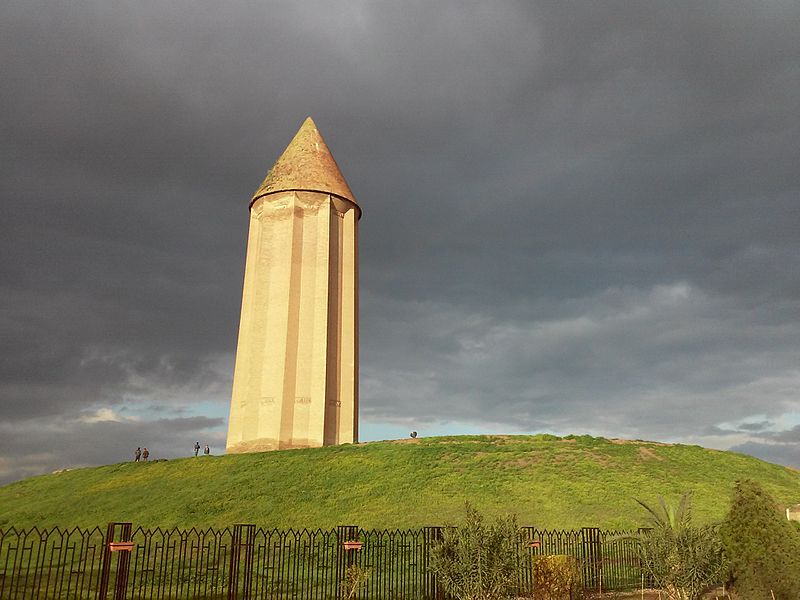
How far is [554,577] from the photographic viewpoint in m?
15.6

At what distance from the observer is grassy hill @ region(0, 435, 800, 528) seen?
2897 cm

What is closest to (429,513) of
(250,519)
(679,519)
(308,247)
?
(250,519)

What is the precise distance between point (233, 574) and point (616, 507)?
1858 cm

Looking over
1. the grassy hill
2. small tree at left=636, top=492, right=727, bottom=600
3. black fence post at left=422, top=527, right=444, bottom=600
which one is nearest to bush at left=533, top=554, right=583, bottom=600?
small tree at left=636, top=492, right=727, bottom=600

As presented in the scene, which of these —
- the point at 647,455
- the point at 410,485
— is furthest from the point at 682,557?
the point at 647,455

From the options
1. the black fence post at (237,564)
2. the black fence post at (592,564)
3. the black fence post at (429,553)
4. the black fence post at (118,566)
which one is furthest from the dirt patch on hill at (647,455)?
the black fence post at (118,566)

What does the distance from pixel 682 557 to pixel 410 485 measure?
17855 mm

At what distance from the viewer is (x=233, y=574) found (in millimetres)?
15539

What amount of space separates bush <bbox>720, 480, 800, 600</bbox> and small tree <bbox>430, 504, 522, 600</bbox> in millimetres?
4814

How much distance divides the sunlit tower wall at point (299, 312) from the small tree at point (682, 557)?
3403 cm

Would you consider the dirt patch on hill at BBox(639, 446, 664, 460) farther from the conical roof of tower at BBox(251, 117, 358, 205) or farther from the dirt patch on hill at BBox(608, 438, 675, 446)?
the conical roof of tower at BBox(251, 117, 358, 205)

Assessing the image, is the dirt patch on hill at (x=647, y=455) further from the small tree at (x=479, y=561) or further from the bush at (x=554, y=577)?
the small tree at (x=479, y=561)

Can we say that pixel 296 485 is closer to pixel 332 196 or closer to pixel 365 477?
pixel 365 477

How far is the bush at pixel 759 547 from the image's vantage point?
13.9 metres
